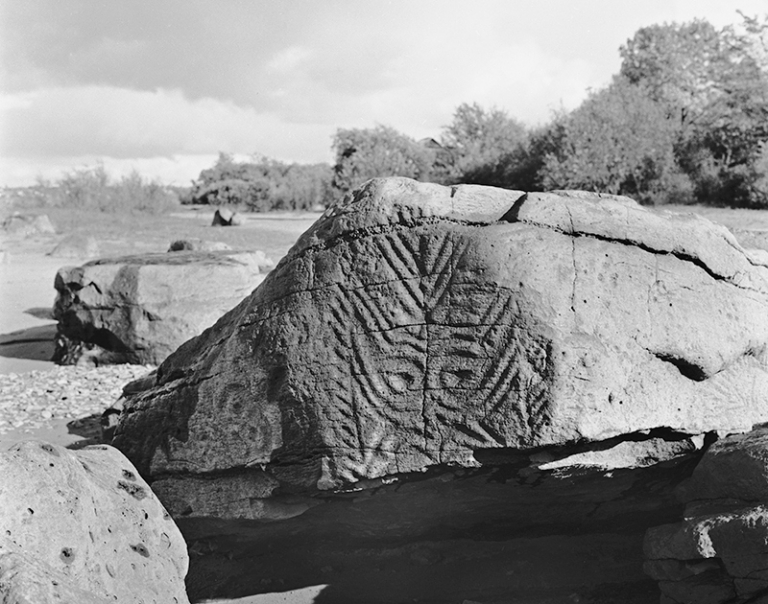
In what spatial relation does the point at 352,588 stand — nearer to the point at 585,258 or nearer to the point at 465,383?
the point at 465,383

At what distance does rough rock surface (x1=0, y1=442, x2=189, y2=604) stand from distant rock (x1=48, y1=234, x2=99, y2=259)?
1501cm

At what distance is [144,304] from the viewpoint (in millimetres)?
9164

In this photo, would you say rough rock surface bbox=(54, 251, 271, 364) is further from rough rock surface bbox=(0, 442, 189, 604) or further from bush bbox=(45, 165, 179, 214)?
bush bbox=(45, 165, 179, 214)

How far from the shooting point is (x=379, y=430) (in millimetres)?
3912

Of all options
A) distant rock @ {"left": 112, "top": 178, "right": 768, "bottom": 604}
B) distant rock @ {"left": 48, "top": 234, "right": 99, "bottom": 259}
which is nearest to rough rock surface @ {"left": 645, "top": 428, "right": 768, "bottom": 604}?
distant rock @ {"left": 112, "top": 178, "right": 768, "bottom": 604}

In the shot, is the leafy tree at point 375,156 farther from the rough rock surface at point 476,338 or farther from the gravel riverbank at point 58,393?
the rough rock surface at point 476,338

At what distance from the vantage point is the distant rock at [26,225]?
22125mm

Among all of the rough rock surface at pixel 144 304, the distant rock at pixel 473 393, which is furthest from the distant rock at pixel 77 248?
the distant rock at pixel 473 393

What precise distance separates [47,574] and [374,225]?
2.05m

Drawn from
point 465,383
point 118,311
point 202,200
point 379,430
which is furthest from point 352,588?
point 202,200

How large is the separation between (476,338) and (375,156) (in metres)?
27.2

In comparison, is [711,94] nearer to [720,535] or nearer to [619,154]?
[619,154]

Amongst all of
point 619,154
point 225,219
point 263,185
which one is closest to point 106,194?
point 225,219

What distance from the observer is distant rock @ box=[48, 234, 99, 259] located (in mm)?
18047
